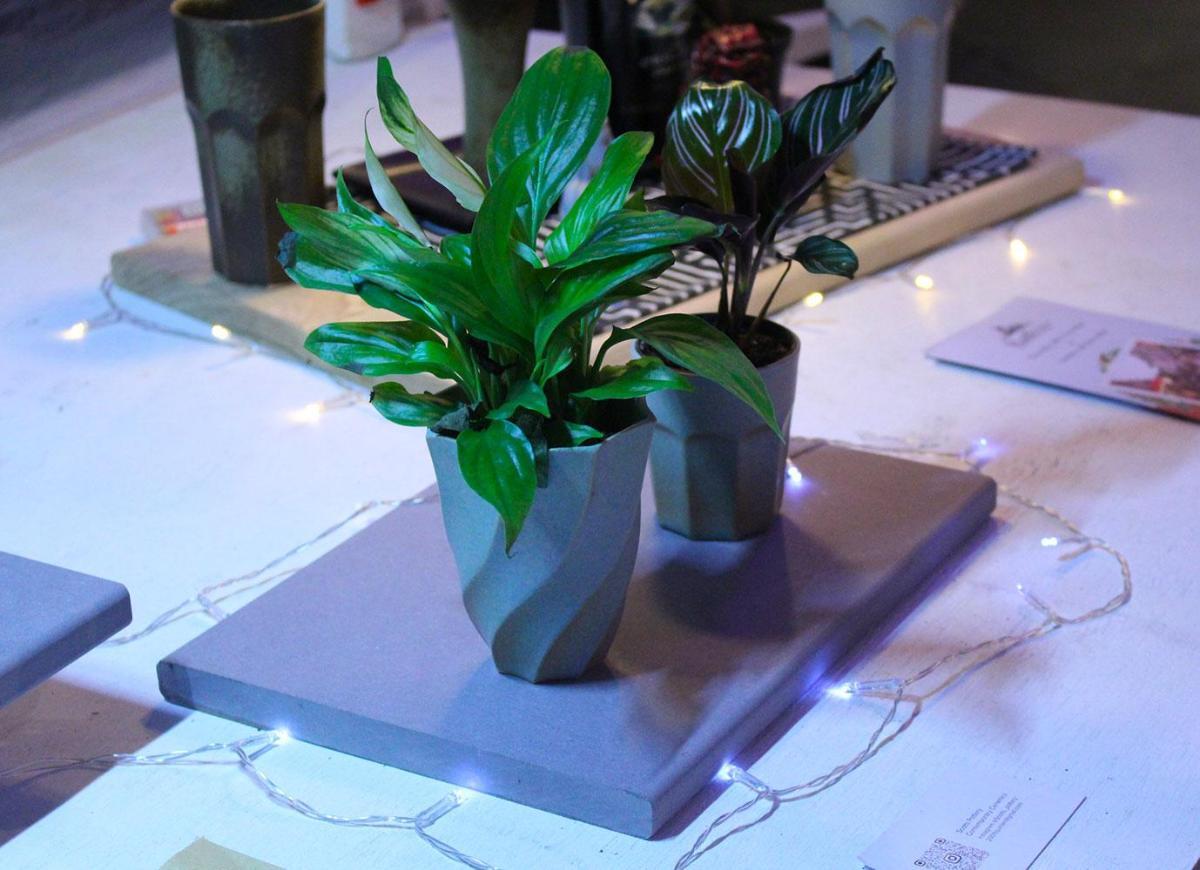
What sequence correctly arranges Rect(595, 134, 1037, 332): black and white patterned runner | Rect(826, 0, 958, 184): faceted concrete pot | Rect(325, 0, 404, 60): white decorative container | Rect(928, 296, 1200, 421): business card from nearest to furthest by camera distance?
1. Rect(928, 296, 1200, 421): business card
2. Rect(595, 134, 1037, 332): black and white patterned runner
3. Rect(826, 0, 958, 184): faceted concrete pot
4. Rect(325, 0, 404, 60): white decorative container

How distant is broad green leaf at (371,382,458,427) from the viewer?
646mm

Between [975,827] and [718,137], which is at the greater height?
[718,137]

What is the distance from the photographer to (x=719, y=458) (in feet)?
2.60

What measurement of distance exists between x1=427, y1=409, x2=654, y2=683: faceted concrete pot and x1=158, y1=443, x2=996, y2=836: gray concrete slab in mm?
25

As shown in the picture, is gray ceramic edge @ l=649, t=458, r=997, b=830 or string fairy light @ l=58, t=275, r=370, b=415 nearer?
gray ceramic edge @ l=649, t=458, r=997, b=830

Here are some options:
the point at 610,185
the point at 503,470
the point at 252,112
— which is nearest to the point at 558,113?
the point at 610,185

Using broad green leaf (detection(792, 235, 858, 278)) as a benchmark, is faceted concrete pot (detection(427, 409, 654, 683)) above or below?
below

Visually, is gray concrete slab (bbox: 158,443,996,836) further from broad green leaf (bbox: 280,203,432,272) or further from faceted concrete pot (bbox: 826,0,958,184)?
faceted concrete pot (bbox: 826,0,958,184)

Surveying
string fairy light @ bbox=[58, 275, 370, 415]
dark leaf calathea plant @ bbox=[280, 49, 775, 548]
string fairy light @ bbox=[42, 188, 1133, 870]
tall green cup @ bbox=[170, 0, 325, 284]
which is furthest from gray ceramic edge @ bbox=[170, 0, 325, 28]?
dark leaf calathea plant @ bbox=[280, 49, 775, 548]

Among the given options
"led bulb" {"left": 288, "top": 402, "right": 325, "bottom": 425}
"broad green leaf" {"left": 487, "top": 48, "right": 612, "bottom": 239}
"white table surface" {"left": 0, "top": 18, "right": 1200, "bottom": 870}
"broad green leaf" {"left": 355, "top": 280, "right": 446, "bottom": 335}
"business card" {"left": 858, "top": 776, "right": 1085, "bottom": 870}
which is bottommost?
"led bulb" {"left": 288, "top": 402, "right": 325, "bottom": 425}

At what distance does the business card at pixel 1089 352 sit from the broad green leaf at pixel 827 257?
0.41 metres

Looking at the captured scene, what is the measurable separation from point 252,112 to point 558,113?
60 centimetres

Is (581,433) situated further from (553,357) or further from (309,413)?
(309,413)

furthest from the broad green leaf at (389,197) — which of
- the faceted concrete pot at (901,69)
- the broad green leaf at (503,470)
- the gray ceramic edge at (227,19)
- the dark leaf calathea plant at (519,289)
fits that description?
the faceted concrete pot at (901,69)
